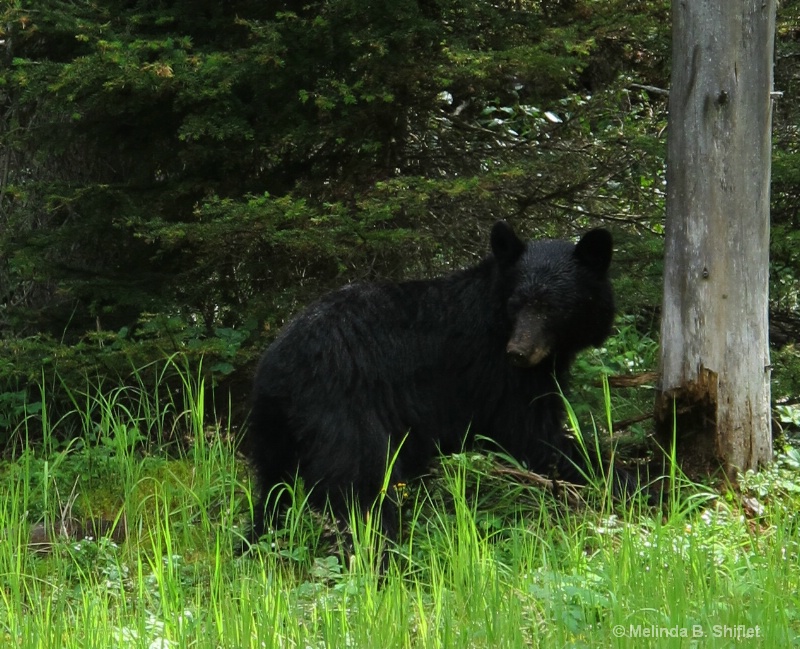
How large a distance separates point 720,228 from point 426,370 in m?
1.64

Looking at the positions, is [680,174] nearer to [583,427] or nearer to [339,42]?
[583,427]

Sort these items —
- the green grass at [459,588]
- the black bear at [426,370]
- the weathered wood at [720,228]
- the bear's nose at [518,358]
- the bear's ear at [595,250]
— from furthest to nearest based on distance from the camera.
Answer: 1. the bear's ear at [595,250]
2. the weathered wood at [720,228]
3. the bear's nose at [518,358]
4. the black bear at [426,370]
5. the green grass at [459,588]

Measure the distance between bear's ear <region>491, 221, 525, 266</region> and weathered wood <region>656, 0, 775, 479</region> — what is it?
786mm

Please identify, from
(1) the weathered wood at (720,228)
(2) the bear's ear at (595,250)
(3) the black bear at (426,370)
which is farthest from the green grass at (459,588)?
(2) the bear's ear at (595,250)

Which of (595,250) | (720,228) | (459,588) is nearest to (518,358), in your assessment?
(595,250)

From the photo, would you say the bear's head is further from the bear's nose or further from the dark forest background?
the dark forest background

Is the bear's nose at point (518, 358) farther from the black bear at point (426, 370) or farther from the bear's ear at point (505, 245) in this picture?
the bear's ear at point (505, 245)

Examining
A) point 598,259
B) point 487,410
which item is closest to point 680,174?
point 598,259

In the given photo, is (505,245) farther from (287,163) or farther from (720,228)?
(287,163)

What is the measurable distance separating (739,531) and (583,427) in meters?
1.81

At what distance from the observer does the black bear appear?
16.3ft

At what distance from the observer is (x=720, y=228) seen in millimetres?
5184

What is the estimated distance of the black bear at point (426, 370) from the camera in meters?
4.95

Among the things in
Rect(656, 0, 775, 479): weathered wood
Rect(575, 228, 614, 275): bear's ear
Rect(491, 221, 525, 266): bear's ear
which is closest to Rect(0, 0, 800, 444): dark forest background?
Rect(656, 0, 775, 479): weathered wood
